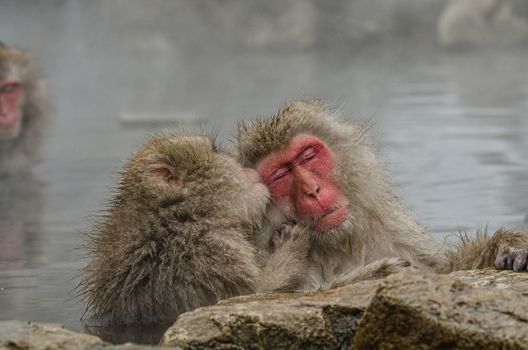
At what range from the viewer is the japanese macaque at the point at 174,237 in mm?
4844

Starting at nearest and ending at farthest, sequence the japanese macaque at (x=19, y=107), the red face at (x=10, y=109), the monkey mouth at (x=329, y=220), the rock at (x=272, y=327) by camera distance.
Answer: the rock at (x=272, y=327), the monkey mouth at (x=329, y=220), the japanese macaque at (x=19, y=107), the red face at (x=10, y=109)

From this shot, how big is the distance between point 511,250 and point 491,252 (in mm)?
318

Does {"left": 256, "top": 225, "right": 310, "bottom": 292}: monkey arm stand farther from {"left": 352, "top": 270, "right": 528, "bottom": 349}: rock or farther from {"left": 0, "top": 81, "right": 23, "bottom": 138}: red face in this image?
{"left": 0, "top": 81, "right": 23, "bottom": 138}: red face

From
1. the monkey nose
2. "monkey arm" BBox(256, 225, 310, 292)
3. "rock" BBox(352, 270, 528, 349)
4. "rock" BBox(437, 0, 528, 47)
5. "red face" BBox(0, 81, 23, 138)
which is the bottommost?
"rock" BBox(352, 270, 528, 349)

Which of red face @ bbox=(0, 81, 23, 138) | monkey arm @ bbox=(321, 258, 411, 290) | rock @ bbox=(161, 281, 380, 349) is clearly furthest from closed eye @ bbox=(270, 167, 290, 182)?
red face @ bbox=(0, 81, 23, 138)

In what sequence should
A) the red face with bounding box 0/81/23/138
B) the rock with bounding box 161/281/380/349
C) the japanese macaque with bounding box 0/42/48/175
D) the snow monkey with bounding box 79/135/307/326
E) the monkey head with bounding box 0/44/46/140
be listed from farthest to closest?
the monkey head with bounding box 0/44/46/140, the red face with bounding box 0/81/23/138, the japanese macaque with bounding box 0/42/48/175, the snow monkey with bounding box 79/135/307/326, the rock with bounding box 161/281/380/349

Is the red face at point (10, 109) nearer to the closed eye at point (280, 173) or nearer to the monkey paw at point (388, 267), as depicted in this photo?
the closed eye at point (280, 173)

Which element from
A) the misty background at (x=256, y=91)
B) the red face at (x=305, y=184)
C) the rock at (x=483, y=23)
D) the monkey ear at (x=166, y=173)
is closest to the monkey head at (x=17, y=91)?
the misty background at (x=256, y=91)

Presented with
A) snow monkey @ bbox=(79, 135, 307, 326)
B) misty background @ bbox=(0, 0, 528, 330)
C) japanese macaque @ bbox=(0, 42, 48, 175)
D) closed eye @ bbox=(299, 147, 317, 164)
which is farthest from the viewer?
japanese macaque @ bbox=(0, 42, 48, 175)

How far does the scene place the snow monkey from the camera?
4844 millimetres

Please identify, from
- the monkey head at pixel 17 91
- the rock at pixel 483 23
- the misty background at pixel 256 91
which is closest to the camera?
the misty background at pixel 256 91

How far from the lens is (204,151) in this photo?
517 centimetres

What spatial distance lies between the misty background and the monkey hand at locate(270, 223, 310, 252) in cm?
61

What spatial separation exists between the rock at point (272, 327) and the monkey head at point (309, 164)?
96cm
